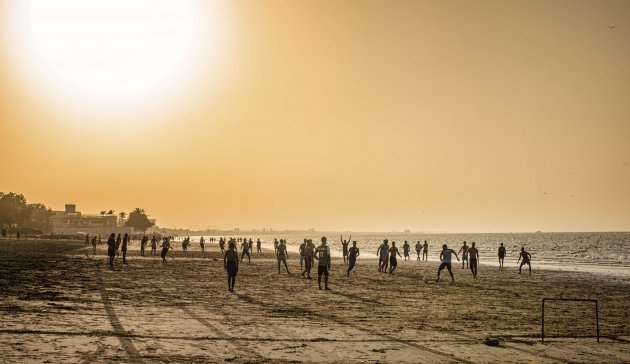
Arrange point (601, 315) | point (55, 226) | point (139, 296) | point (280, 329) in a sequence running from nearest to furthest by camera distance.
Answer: point (280, 329), point (601, 315), point (139, 296), point (55, 226)

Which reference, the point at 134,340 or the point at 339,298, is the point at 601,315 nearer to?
the point at 339,298

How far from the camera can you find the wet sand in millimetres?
10164

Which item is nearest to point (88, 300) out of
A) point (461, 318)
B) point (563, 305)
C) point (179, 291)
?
point (179, 291)

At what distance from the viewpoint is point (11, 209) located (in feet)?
472

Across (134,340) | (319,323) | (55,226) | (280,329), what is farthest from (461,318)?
(55,226)

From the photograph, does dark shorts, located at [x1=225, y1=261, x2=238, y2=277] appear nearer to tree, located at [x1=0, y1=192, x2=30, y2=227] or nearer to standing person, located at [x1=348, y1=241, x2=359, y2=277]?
standing person, located at [x1=348, y1=241, x2=359, y2=277]

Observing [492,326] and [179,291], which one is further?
[179,291]

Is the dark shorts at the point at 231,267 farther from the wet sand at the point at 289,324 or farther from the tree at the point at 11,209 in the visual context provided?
the tree at the point at 11,209

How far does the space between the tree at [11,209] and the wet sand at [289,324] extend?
134 m

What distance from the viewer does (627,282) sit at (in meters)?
32.9

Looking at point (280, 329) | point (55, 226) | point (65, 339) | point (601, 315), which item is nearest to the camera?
point (65, 339)

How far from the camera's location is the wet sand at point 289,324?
1016 cm

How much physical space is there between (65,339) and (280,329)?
15.2 feet

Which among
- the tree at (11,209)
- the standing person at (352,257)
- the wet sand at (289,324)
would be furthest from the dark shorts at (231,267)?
the tree at (11,209)
